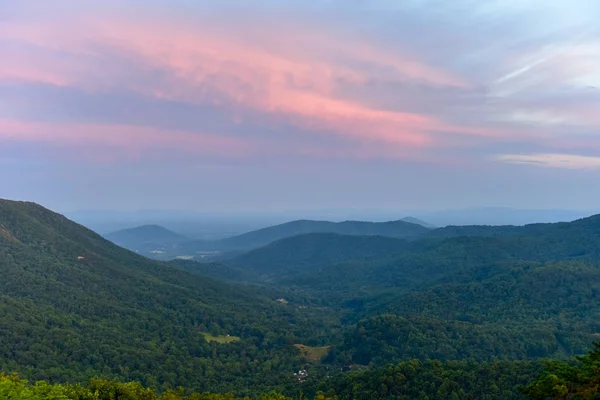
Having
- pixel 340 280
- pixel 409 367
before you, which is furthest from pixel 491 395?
pixel 340 280

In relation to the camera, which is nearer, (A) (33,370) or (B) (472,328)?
(A) (33,370)

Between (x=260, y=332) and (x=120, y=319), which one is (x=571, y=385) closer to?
(x=260, y=332)

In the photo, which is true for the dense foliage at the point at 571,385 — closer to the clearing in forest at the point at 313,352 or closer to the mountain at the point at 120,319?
the mountain at the point at 120,319

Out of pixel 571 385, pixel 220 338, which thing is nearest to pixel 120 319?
pixel 220 338

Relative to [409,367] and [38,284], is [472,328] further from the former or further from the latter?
[38,284]

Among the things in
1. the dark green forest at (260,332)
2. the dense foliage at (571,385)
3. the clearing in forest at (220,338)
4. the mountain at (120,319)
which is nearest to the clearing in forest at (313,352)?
the dark green forest at (260,332)

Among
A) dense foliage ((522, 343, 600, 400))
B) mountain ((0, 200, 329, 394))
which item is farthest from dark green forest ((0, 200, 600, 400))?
mountain ((0, 200, 329, 394))

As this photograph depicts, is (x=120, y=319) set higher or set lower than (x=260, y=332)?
higher
